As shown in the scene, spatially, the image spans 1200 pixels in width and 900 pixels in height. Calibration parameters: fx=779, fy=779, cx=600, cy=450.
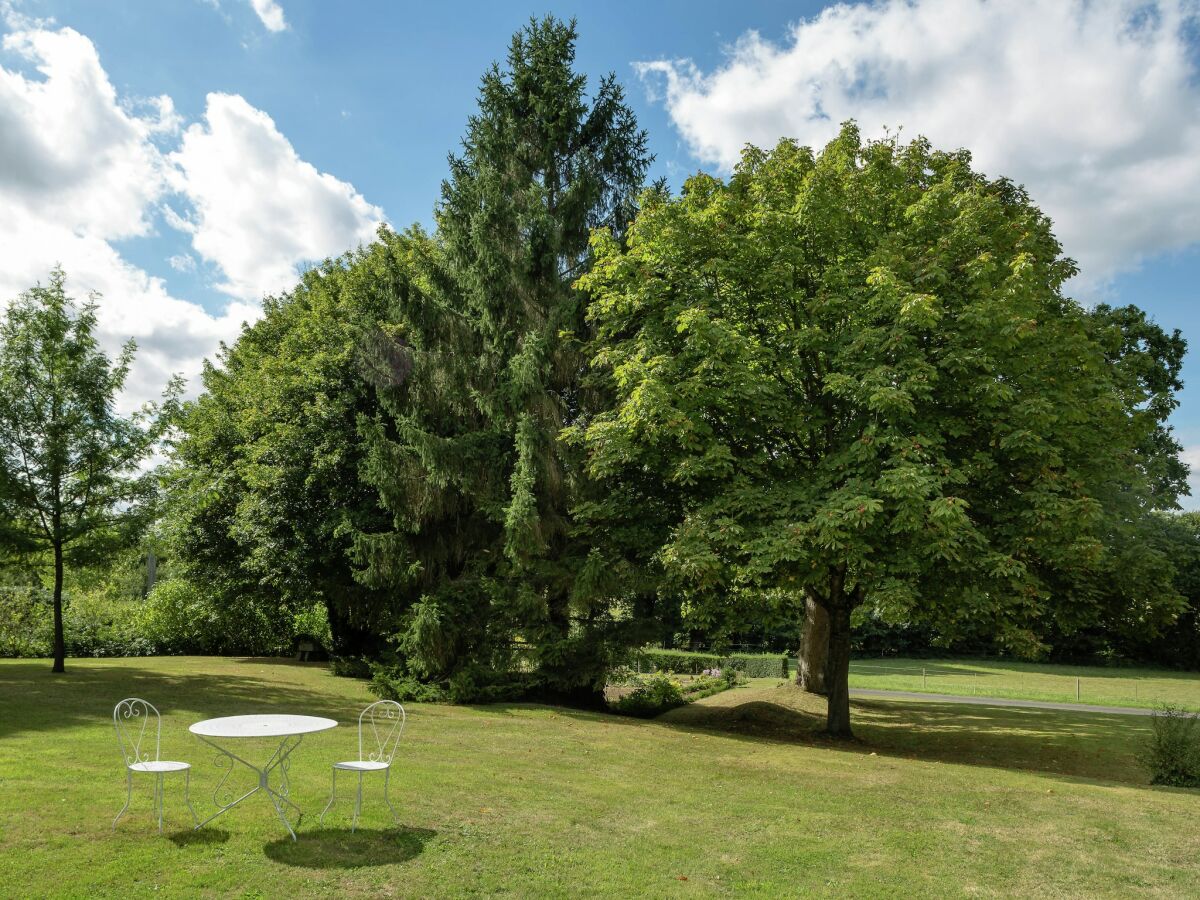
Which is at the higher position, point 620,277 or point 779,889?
point 620,277

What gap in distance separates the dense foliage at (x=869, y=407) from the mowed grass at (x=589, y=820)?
316cm

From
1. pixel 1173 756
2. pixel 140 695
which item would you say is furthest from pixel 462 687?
pixel 1173 756

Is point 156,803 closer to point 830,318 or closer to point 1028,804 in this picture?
point 1028,804

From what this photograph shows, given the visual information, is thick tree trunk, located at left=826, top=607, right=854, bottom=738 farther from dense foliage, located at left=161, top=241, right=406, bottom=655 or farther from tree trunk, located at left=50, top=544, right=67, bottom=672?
tree trunk, located at left=50, top=544, right=67, bottom=672

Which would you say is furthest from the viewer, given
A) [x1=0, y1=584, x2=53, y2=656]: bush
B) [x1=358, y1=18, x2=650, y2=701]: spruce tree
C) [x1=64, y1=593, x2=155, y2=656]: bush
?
[x1=64, y1=593, x2=155, y2=656]: bush

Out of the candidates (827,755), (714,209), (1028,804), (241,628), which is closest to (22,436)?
(241,628)

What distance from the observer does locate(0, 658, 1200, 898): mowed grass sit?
605 cm

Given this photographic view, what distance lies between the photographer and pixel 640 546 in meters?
15.9

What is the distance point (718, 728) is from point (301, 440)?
44.5 feet

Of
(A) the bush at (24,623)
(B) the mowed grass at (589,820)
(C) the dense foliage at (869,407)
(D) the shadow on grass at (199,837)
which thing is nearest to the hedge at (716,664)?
(C) the dense foliage at (869,407)

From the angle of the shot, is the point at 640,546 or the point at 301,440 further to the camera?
the point at 301,440

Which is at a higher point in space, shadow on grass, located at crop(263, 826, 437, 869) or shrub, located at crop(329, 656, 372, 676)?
shadow on grass, located at crop(263, 826, 437, 869)

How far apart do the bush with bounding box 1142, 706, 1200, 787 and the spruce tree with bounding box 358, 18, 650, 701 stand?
32.0 feet

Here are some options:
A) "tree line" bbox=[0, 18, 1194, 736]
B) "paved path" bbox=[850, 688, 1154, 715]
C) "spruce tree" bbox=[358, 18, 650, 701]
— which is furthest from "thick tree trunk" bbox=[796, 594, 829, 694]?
"spruce tree" bbox=[358, 18, 650, 701]
